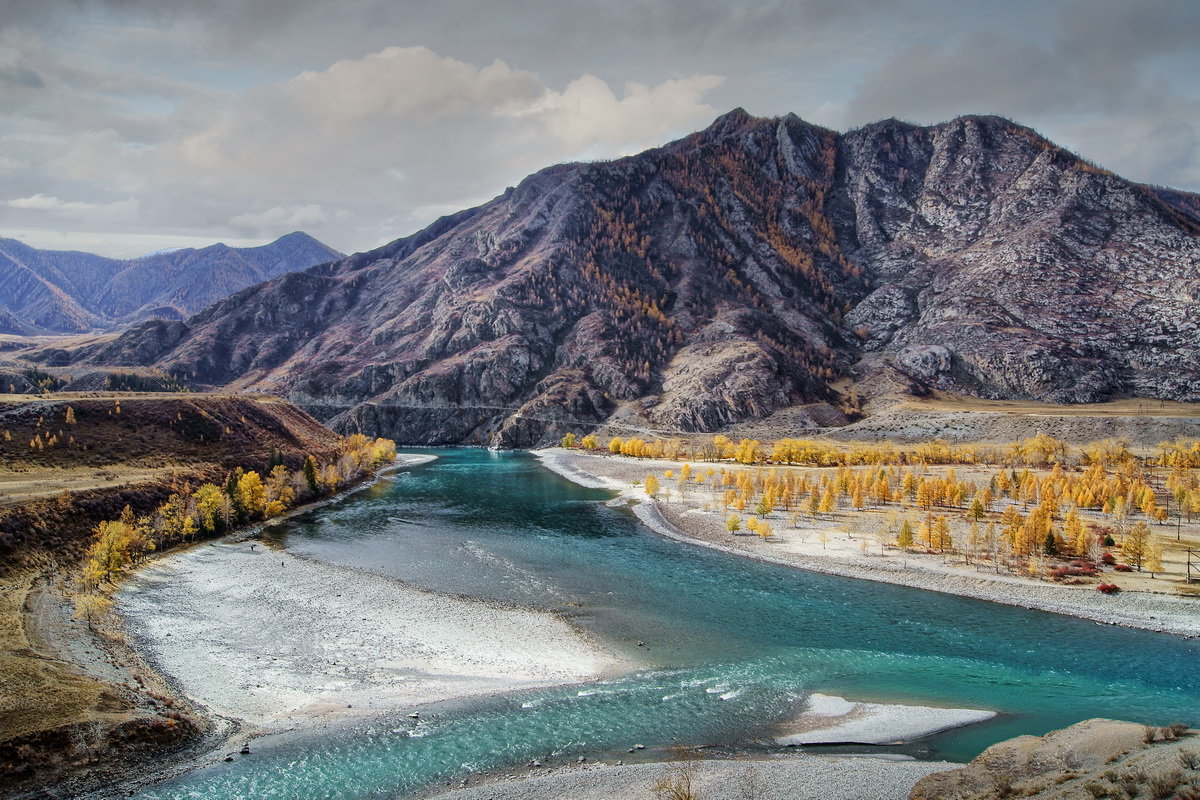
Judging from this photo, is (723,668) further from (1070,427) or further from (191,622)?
(1070,427)

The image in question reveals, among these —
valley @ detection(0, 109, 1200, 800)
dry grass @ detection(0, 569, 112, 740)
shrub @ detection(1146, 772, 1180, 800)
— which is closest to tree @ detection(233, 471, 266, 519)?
valley @ detection(0, 109, 1200, 800)

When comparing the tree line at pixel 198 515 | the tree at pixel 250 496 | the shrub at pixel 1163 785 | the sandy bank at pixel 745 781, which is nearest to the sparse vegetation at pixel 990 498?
the sandy bank at pixel 745 781

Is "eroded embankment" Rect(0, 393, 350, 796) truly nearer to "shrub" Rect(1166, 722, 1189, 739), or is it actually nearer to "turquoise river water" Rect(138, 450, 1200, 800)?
"turquoise river water" Rect(138, 450, 1200, 800)

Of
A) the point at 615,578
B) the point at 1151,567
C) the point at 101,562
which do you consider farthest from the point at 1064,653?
the point at 101,562

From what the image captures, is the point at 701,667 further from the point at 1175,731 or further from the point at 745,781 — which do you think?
the point at 1175,731

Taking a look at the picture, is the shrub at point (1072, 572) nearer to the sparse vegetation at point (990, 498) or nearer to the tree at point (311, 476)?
the sparse vegetation at point (990, 498)

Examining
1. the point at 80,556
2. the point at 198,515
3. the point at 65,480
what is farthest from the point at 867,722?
the point at 65,480
